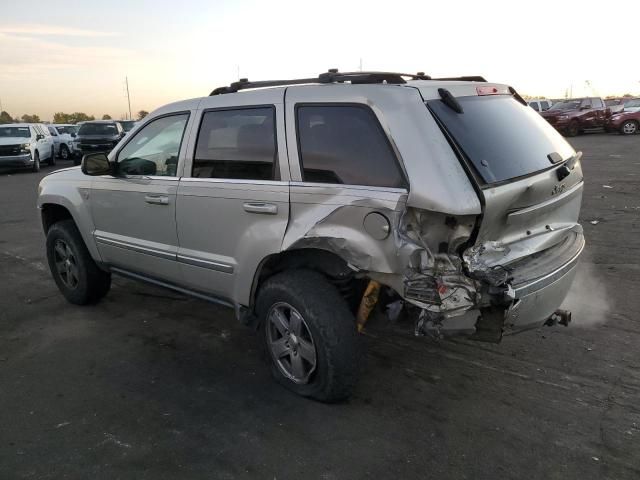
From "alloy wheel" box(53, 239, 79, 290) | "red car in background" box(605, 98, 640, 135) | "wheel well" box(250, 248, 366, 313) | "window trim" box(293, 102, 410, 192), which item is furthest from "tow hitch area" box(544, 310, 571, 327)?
"red car in background" box(605, 98, 640, 135)

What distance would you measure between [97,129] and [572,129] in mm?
22055

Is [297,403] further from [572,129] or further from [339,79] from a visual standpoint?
[572,129]

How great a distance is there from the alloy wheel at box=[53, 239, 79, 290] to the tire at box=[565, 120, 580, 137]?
85.6ft

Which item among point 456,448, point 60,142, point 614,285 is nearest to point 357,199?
point 456,448

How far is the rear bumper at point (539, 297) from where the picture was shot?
2824mm

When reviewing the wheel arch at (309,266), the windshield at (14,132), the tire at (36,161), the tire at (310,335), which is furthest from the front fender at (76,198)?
the windshield at (14,132)

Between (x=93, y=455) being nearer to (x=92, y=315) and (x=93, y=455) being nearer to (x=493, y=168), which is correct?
(x=92, y=315)

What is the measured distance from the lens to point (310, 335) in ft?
10.4

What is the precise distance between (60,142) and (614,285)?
2520 centimetres

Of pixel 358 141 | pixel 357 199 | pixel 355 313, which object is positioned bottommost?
pixel 355 313

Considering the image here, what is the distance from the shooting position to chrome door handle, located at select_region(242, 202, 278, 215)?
3.29 meters

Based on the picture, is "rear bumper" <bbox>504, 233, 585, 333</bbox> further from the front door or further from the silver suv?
the front door

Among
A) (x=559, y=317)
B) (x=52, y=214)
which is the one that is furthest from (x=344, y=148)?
(x=52, y=214)

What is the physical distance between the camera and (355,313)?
3479 mm
